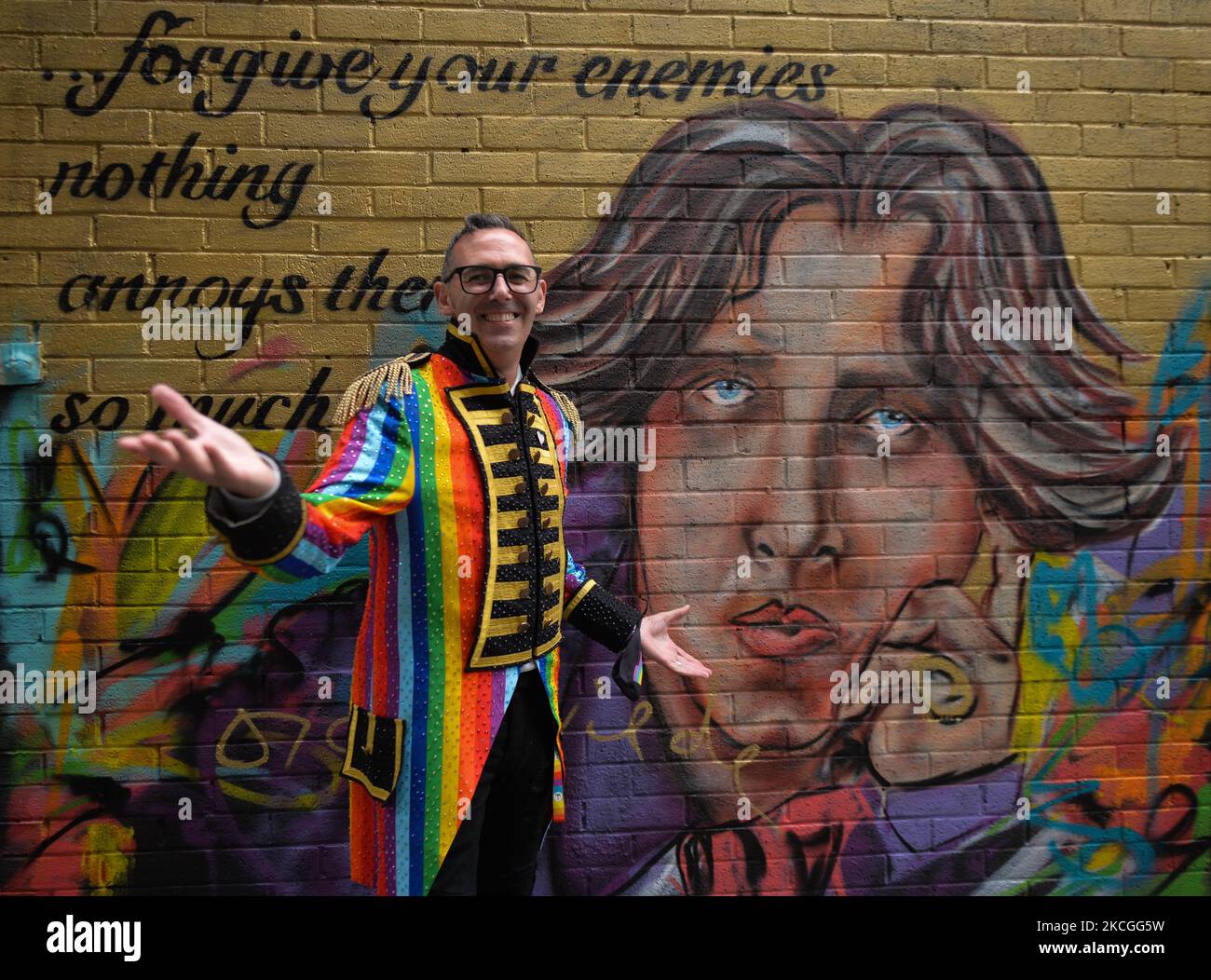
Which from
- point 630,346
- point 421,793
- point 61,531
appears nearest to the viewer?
point 421,793

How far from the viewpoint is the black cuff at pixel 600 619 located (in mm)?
2598

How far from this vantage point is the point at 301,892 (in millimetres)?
3010

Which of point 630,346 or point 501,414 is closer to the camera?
point 501,414

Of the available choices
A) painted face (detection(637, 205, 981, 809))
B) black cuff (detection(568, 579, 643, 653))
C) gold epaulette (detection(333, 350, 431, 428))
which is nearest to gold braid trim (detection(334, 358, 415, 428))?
gold epaulette (detection(333, 350, 431, 428))

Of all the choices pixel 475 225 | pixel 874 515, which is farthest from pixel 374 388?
pixel 874 515

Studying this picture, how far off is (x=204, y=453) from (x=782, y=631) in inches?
81.9

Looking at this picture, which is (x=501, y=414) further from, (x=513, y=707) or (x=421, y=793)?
(x=421, y=793)

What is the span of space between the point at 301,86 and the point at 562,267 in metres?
1.00

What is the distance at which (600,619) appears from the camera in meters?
2.60
